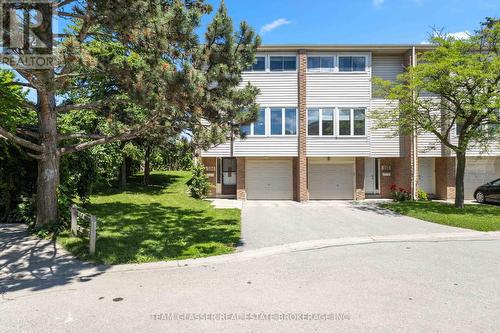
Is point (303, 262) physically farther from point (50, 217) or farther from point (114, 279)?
point (50, 217)

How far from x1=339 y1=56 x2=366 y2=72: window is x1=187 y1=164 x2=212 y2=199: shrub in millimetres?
9657

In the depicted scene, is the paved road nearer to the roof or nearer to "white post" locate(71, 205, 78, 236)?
"white post" locate(71, 205, 78, 236)

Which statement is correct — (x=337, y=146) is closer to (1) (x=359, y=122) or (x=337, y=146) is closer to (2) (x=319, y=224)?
(1) (x=359, y=122)

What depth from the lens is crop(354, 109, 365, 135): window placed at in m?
17.8

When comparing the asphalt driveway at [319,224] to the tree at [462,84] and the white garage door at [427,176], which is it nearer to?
the tree at [462,84]

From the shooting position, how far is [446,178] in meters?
18.5

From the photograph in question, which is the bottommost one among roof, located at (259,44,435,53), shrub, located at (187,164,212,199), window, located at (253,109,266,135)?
shrub, located at (187,164,212,199)

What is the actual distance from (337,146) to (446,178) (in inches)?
265

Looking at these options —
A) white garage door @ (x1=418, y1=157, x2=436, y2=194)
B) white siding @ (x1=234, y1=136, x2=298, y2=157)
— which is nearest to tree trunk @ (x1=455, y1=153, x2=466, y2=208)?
white garage door @ (x1=418, y1=157, x2=436, y2=194)

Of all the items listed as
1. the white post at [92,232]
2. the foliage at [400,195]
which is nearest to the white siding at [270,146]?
the foliage at [400,195]

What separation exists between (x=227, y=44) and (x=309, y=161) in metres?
12.6

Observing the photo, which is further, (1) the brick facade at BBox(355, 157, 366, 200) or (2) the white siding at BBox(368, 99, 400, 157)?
(1) the brick facade at BBox(355, 157, 366, 200)

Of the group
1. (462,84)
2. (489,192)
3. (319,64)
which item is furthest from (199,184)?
(489,192)

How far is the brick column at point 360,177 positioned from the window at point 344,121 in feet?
7.09
